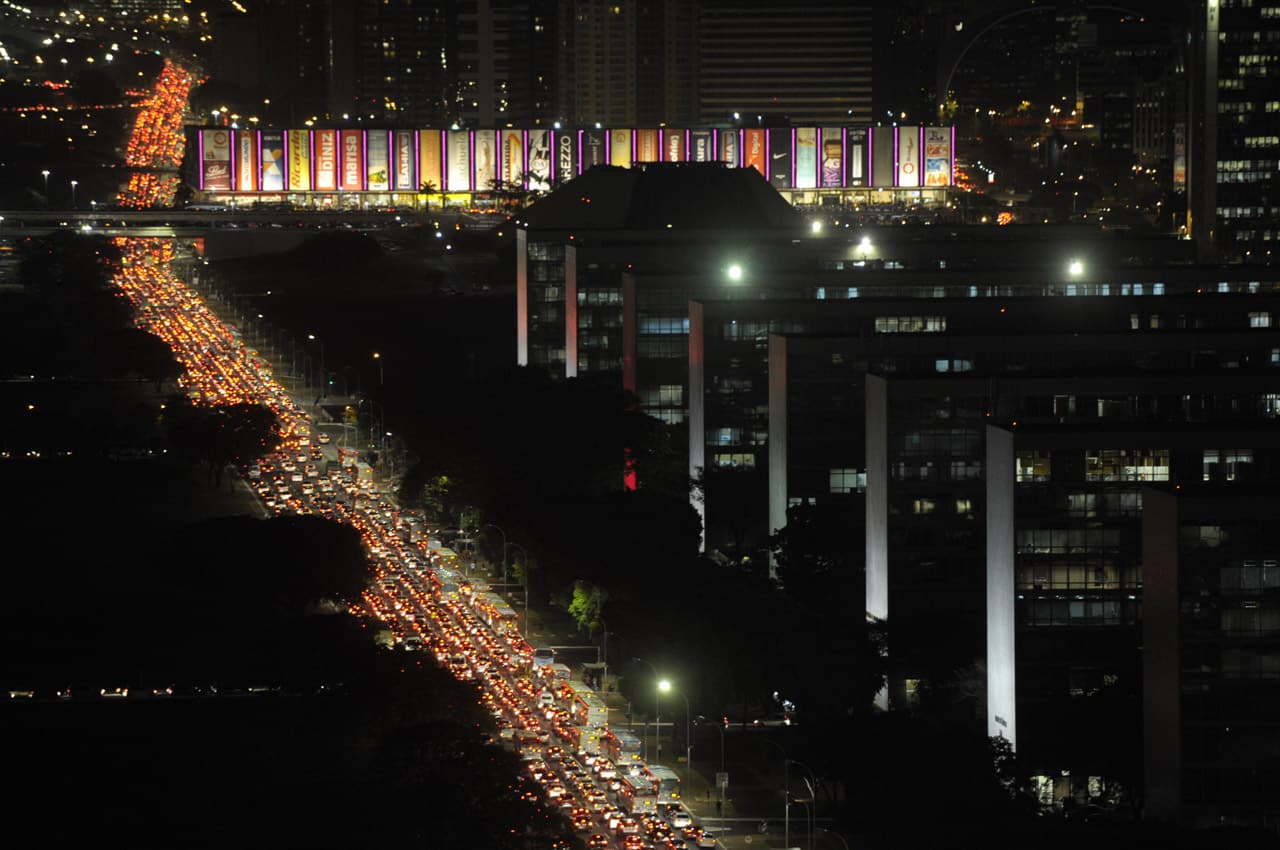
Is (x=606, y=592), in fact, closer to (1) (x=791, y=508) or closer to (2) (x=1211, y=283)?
(1) (x=791, y=508)

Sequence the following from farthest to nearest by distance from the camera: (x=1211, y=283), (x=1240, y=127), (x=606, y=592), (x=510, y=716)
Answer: (x=1240, y=127) < (x=1211, y=283) < (x=606, y=592) < (x=510, y=716)

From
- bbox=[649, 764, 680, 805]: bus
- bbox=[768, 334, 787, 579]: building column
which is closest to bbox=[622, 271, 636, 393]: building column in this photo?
bbox=[768, 334, 787, 579]: building column

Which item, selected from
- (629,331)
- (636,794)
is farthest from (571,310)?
(636,794)

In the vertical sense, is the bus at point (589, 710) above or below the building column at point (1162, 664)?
below

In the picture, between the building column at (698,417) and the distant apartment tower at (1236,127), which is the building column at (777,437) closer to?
the building column at (698,417)

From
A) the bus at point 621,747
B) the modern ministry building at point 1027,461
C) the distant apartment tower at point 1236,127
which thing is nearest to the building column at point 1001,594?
the modern ministry building at point 1027,461

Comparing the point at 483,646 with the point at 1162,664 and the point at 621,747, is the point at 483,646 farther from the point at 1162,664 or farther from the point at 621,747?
the point at 1162,664

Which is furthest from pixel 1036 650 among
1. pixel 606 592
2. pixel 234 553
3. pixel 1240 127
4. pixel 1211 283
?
pixel 1240 127
